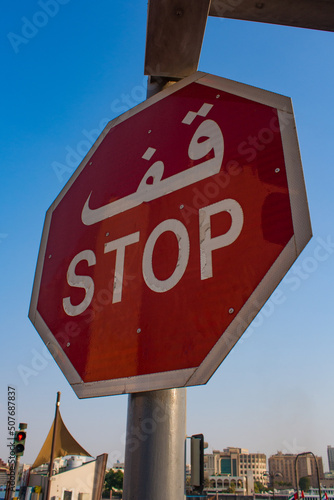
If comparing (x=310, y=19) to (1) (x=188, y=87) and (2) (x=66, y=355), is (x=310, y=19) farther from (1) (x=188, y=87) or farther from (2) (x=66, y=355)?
(2) (x=66, y=355)

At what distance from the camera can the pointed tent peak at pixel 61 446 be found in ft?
48.4

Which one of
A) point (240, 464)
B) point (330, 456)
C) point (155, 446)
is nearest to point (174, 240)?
point (155, 446)

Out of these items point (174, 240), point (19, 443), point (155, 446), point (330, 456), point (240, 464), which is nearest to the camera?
point (155, 446)

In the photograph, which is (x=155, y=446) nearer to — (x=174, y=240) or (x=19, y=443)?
(x=174, y=240)

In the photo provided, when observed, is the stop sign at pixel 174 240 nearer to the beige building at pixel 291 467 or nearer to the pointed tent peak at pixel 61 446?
the pointed tent peak at pixel 61 446

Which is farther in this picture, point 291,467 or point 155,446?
point 291,467

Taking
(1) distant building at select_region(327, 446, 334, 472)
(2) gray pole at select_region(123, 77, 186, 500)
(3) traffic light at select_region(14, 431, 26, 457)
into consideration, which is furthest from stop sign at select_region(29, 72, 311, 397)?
(1) distant building at select_region(327, 446, 334, 472)

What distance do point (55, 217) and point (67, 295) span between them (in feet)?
1.51

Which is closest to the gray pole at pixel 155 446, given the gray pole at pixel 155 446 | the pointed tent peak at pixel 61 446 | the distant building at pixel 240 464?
the gray pole at pixel 155 446

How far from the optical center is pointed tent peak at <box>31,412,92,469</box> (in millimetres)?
14742

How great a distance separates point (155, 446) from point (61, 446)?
15.9 metres

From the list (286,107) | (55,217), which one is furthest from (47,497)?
(286,107)

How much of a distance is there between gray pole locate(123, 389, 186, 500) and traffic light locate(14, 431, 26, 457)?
9879 mm

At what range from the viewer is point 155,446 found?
3.64 ft
